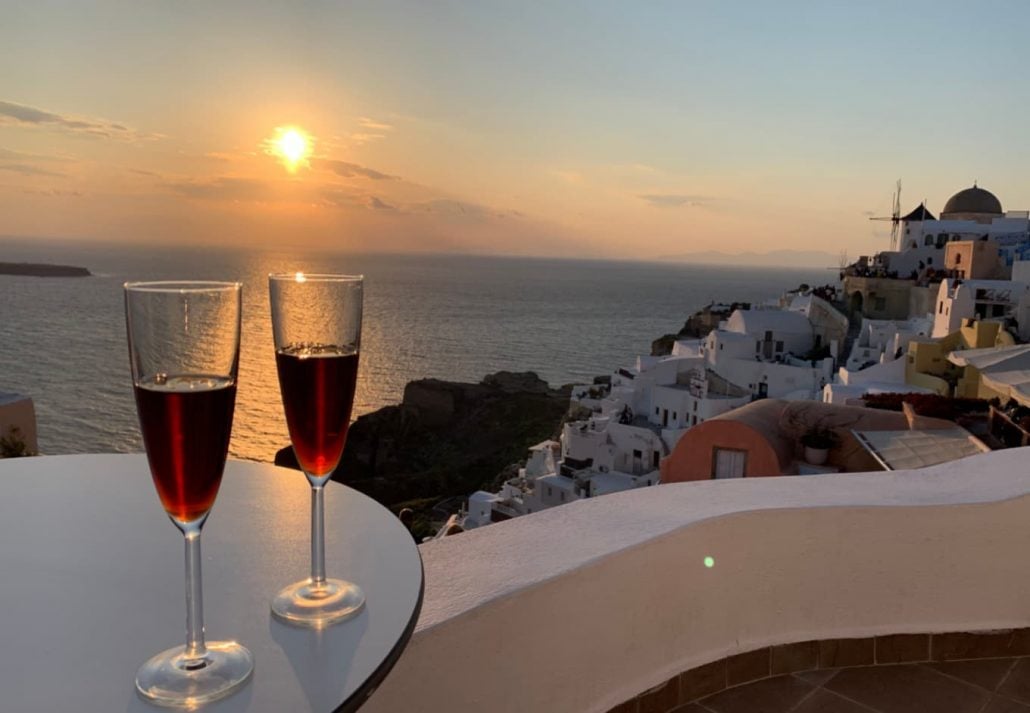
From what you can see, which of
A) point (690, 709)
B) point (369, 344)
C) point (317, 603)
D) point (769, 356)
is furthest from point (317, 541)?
point (369, 344)

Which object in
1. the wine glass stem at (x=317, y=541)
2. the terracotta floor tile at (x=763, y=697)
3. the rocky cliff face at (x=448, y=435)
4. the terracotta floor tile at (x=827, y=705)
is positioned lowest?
the rocky cliff face at (x=448, y=435)

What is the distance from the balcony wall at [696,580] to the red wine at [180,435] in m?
0.67

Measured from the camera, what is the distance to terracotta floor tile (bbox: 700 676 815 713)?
5.49 feet

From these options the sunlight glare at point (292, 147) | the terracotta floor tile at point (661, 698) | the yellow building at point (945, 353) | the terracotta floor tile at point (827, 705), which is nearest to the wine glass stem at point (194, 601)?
the sunlight glare at point (292, 147)

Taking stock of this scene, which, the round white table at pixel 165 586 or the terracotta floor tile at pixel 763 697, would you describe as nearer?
the round white table at pixel 165 586

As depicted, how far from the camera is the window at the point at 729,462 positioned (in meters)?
6.53

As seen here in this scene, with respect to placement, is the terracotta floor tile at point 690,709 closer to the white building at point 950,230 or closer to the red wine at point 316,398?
the red wine at point 316,398

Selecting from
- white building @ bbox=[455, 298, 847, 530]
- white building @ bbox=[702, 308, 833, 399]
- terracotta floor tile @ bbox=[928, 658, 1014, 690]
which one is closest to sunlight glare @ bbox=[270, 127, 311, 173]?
terracotta floor tile @ bbox=[928, 658, 1014, 690]

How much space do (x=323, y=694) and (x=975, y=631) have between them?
6.38ft

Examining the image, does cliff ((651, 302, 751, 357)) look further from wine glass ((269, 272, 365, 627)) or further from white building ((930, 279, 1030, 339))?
wine glass ((269, 272, 365, 627))

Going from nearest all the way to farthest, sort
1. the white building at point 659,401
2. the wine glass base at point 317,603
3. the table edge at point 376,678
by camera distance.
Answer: the table edge at point 376,678 < the wine glass base at point 317,603 < the white building at point 659,401

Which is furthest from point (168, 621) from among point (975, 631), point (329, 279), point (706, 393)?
point (706, 393)

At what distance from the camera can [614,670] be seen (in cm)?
151

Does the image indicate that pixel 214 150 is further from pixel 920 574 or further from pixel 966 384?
pixel 920 574
